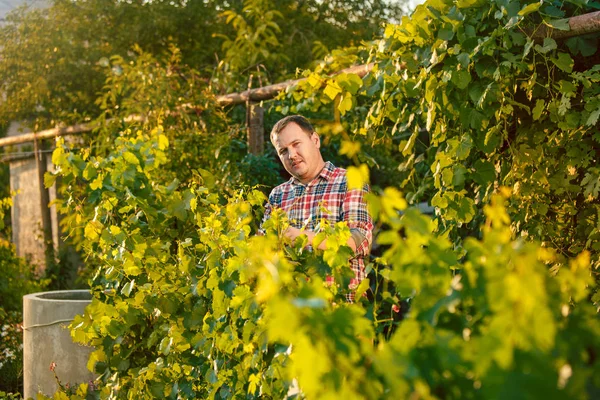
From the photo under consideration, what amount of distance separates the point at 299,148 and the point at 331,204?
0.24m

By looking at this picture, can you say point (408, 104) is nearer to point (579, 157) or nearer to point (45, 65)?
point (579, 157)

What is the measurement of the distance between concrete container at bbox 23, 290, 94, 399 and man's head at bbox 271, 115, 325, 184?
112 centimetres

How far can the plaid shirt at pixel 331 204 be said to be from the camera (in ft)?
9.61

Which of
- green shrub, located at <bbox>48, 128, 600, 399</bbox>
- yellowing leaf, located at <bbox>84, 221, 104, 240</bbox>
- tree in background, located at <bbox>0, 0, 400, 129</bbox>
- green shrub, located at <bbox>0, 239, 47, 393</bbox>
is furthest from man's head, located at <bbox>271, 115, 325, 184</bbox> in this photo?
tree in background, located at <bbox>0, 0, 400, 129</bbox>

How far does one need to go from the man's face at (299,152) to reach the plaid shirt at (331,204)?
4cm

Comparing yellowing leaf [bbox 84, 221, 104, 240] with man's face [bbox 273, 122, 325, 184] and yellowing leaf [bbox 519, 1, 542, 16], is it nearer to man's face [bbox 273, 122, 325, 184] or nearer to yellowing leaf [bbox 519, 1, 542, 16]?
man's face [bbox 273, 122, 325, 184]

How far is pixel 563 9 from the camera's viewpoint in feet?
10.6

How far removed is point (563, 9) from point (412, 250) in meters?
2.39

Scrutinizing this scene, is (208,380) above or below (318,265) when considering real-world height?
below

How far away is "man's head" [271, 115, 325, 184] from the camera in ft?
10.2

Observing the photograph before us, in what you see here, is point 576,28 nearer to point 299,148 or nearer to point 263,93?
point 299,148

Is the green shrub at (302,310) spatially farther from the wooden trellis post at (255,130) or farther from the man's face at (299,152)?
the wooden trellis post at (255,130)

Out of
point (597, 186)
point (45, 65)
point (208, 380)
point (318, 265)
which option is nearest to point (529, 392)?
point (318, 265)

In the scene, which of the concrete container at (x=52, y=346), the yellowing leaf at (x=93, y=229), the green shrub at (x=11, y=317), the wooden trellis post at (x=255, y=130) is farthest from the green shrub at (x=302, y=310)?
the wooden trellis post at (x=255, y=130)
